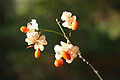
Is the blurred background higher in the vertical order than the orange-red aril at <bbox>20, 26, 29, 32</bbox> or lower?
higher

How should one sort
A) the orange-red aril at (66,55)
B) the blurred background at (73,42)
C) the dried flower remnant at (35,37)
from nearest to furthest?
the orange-red aril at (66,55), the dried flower remnant at (35,37), the blurred background at (73,42)

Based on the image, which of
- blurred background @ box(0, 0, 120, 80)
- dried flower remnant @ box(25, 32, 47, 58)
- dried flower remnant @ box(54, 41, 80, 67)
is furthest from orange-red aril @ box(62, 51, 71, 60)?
blurred background @ box(0, 0, 120, 80)

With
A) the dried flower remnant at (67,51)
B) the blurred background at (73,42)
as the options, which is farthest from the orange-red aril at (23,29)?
the blurred background at (73,42)

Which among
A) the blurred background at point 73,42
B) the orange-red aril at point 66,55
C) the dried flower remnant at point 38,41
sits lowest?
the orange-red aril at point 66,55

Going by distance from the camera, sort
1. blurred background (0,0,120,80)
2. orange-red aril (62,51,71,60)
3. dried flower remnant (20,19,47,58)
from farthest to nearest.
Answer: blurred background (0,0,120,80) < dried flower remnant (20,19,47,58) < orange-red aril (62,51,71,60)

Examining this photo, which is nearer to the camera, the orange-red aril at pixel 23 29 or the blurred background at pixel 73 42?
the orange-red aril at pixel 23 29

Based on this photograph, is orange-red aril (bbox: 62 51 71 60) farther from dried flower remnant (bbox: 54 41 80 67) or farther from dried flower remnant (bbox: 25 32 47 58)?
Answer: dried flower remnant (bbox: 25 32 47 58)

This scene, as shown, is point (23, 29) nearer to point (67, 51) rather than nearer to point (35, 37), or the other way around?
point (35, 37)

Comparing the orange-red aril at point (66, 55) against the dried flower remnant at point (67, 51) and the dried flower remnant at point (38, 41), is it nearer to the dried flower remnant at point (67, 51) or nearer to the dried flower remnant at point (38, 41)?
the dried flower remnant at point (67, 51)
